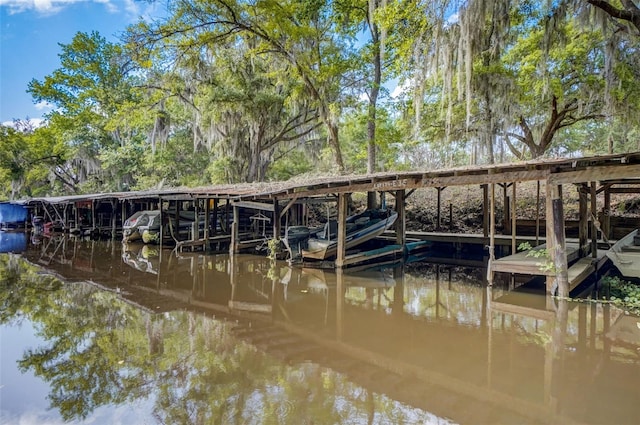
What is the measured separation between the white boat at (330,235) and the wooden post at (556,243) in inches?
215

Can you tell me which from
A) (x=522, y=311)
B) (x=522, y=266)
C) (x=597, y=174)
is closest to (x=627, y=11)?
(x=597, y=174)

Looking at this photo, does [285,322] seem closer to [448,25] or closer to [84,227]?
[448,25]

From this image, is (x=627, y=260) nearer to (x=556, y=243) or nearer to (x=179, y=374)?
(x=556, y=243)

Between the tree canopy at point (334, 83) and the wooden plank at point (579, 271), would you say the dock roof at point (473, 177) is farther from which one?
the tree canopy at point (334, 83)

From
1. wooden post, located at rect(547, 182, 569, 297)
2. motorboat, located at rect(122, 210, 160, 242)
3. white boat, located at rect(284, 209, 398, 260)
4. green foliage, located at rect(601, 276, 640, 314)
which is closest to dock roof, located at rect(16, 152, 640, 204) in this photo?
wooden post, located at rect(547, 182, 569, 297)

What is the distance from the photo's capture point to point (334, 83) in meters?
15.6

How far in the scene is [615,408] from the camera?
127 inches

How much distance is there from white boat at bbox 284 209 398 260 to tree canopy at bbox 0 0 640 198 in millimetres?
3288

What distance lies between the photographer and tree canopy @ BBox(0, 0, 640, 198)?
412 inches

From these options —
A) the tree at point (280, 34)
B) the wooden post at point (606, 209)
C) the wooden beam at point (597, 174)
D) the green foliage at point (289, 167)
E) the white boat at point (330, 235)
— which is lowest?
the white boat at point (330, 235)

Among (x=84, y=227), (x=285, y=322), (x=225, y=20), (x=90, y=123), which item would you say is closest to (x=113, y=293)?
(x=285, y=322)

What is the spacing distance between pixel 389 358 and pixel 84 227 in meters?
21.4

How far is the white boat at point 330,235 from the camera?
10656 millimetres

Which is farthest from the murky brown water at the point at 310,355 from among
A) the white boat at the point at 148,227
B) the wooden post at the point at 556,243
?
the white boat at the point at 148,227
